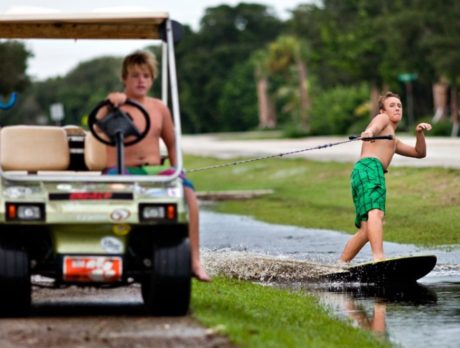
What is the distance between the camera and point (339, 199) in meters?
26.5

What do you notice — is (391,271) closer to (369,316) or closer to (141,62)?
(369,316)

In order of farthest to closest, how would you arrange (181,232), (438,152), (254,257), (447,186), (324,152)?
1. (324,152)
2. (438,152)
3. (447,186)
4. (254,257)
5. (181,232)

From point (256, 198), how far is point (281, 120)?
345ft

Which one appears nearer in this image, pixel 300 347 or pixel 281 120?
pixel 300 347

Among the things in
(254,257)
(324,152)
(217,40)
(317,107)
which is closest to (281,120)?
(217,40)

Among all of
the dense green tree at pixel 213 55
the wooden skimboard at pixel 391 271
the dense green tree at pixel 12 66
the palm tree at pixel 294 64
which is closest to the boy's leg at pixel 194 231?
the wooden skimboard at pixel 391 271

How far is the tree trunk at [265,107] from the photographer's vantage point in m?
127

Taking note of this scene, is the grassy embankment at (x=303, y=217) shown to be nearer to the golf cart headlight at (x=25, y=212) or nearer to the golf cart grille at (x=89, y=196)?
the golf cart grille at (x=89, y=196)

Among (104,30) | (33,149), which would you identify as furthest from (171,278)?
(104,30)

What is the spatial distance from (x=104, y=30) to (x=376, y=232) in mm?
3808

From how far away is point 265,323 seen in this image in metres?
9.89

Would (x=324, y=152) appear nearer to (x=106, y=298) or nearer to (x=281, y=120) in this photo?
(x=106, y=298)

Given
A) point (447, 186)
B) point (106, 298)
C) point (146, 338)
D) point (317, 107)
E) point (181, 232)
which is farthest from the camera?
point (317, 107)

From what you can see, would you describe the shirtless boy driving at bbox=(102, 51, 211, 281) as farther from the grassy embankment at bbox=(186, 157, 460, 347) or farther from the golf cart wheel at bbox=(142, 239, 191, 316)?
the grassy embankment at bbox=(186, 157, 460, 347)
